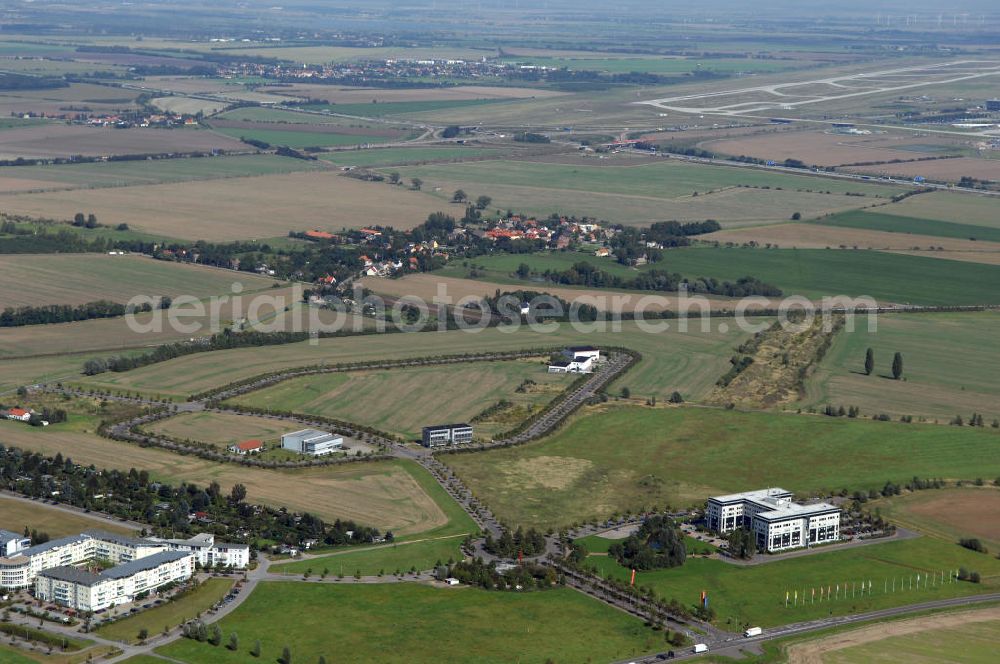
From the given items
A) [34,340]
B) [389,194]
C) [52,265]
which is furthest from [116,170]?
[34,340]

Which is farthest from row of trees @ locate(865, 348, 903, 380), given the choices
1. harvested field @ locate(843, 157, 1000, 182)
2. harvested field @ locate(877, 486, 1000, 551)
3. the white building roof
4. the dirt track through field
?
harvested field @ locate(843, 157, 1000, 182)

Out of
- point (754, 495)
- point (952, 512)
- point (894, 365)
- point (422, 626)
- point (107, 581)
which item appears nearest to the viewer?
point (422, 626)

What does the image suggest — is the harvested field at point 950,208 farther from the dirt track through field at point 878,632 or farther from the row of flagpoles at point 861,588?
the dirt track through field at point 878,632

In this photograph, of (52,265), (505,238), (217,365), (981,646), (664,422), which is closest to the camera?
(981,646)

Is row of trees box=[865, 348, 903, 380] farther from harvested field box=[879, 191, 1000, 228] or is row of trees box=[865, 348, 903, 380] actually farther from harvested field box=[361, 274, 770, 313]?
harvested field box=[879, 191, 1000, 228]

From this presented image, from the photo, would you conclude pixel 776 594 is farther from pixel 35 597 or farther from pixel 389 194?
pixel 389 194

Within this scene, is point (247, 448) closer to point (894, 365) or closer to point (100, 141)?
point (894, 365)

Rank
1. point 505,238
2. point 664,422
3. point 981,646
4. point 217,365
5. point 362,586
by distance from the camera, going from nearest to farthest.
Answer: point 981,646 → point 362,586 → point 664,422 → point 217,365 → point 505,238

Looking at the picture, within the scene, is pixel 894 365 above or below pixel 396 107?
below

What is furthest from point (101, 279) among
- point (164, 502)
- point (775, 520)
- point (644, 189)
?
point (644, 189)
